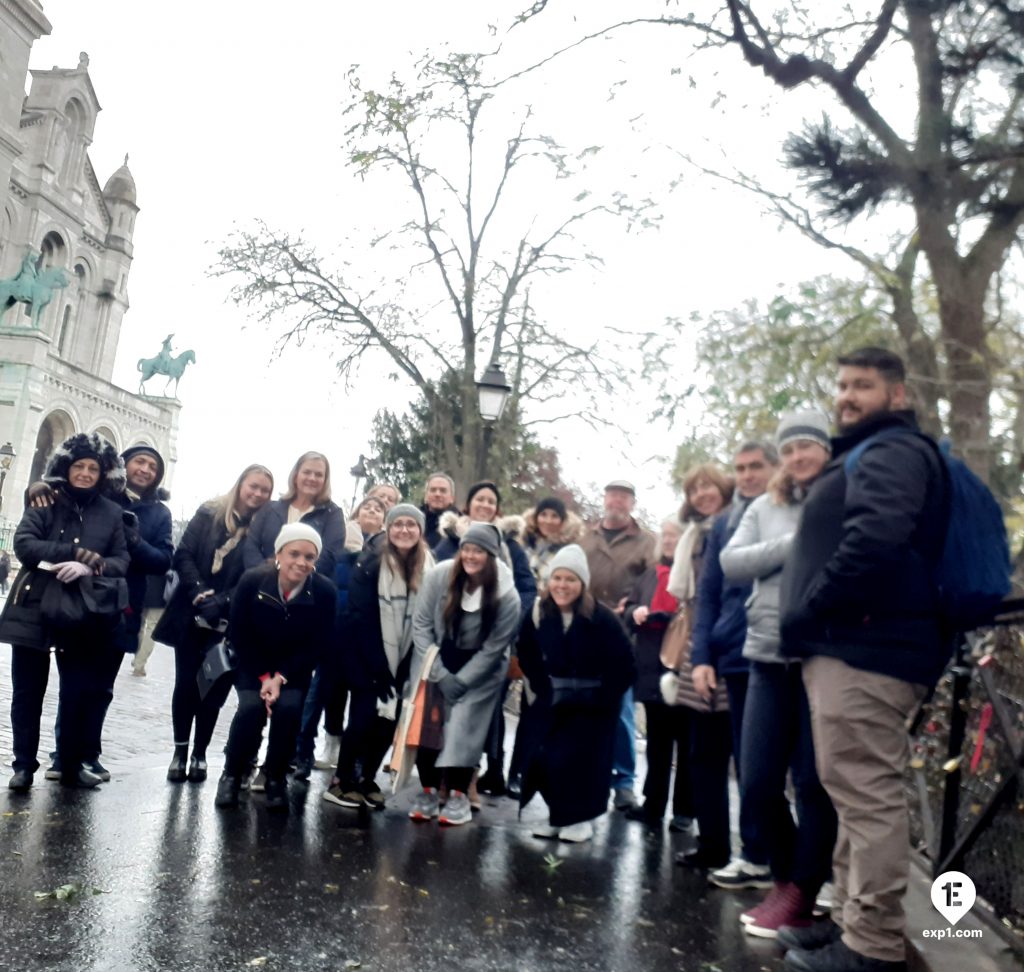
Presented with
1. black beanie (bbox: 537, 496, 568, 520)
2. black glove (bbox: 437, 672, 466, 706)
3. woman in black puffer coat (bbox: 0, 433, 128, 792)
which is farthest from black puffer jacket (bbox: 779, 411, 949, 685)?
black beanie (bbox: 537, 496, 568, 520)

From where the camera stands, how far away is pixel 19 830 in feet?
17.6

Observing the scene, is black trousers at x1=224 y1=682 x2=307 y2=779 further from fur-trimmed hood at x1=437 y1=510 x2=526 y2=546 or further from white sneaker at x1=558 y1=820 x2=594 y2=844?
fur-trimmed hood at x1=437 y1=510 x2=526 y2=546

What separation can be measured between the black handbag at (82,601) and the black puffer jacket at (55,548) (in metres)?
0.05

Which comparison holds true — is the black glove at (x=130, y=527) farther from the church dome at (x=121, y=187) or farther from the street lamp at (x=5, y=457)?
the church dome at (x=121, y=187)

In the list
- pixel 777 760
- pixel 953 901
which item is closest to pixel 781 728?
pixel 777 760

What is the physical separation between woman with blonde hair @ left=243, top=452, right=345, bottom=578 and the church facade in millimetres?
43955

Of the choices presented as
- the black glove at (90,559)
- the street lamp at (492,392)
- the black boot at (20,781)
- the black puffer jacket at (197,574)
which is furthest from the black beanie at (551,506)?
the street lamp at (492,392)

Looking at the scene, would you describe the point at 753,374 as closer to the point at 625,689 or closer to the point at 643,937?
the point at 625,689

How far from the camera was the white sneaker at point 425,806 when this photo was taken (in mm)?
6840

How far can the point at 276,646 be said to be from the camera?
6773 millimetres

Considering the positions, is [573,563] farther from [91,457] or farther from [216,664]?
[91,457]

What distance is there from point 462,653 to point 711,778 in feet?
5.44

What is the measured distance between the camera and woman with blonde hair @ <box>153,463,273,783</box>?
23.5ft

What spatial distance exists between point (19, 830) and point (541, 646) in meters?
2.97
